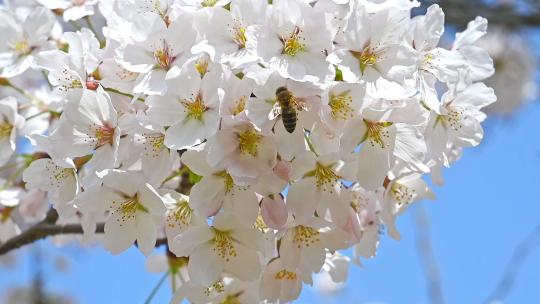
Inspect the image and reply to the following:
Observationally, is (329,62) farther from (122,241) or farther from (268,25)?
(122,241)

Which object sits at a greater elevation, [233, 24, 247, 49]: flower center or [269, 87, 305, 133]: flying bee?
[233, 24, 247, 49]: flower center

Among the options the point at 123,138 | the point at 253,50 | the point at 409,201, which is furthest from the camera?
the point at 409,201

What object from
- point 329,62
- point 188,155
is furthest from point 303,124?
point 188,155

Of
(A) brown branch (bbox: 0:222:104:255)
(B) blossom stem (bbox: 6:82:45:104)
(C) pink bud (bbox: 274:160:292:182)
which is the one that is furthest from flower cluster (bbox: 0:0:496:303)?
(B) blossom stem (bbox: 6:82:45:104)

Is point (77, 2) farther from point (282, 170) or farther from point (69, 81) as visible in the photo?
point (282, 170)

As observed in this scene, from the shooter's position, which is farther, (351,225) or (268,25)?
(351,225)

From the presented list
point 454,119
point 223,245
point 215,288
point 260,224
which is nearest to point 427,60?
point 454,119

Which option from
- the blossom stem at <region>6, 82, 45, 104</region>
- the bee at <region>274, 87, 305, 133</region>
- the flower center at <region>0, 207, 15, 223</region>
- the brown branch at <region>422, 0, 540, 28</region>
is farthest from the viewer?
the brown branch at <region>422, 0, 540, 28</region>

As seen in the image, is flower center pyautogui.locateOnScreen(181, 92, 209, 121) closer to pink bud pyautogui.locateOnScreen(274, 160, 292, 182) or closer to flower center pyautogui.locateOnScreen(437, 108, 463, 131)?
pink bud pyautogui.locateOnScreen(274, 160, 292, 182)
